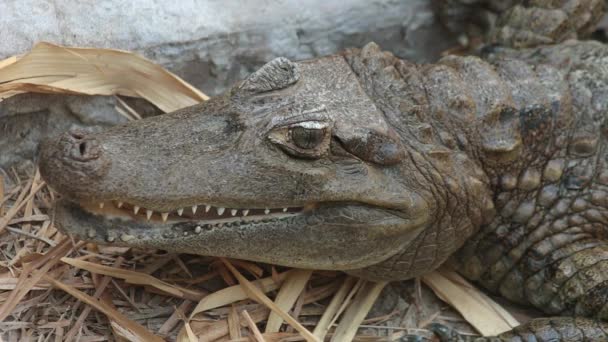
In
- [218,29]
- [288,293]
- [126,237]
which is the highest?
[218,29]

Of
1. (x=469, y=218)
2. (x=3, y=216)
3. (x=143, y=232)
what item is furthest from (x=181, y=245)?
(x=469, y=218)

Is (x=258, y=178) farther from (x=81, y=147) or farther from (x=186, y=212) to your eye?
(x=81, y=147)

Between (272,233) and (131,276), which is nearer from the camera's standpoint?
(272,233)

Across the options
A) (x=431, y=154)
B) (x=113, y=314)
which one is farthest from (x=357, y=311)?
(x=113, y=314)

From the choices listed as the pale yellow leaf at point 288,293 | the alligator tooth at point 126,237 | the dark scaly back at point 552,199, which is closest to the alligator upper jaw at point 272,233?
the alligator tooth at point 126,237

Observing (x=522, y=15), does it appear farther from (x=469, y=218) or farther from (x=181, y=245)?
(x=181, y=245)

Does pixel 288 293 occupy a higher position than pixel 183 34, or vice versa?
pixel 183 34
